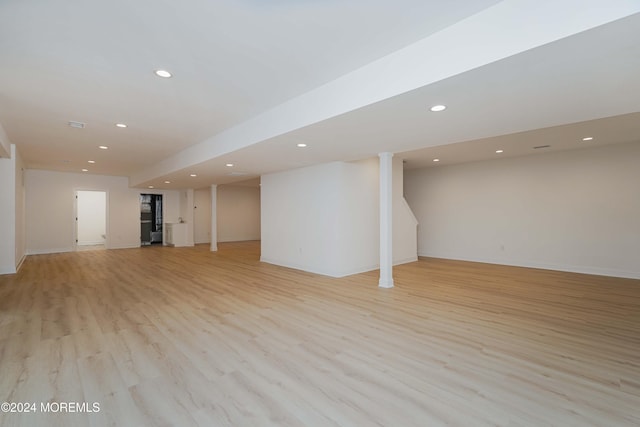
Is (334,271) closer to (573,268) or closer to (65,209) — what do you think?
(573,268)

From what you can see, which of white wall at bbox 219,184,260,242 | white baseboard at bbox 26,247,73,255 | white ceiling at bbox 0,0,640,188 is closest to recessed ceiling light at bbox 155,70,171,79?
white ceiling at bbox 0,0,640,188

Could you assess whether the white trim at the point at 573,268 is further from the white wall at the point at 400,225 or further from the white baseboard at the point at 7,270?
the white baseboard at the point at 7,270

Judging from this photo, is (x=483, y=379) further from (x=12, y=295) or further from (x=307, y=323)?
(x=12, y=295)

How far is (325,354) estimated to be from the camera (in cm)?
268

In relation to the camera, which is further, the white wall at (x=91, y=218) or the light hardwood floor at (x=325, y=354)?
the white wall at (x=91, y=218)

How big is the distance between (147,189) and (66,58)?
10.1 metres

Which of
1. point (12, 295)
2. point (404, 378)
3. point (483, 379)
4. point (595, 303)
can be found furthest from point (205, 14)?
point (595, 303)

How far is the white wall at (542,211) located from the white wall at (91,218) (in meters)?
12.8

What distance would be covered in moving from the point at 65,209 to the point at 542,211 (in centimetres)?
1388

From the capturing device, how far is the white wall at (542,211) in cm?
592

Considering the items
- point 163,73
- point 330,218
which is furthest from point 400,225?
point 163,73

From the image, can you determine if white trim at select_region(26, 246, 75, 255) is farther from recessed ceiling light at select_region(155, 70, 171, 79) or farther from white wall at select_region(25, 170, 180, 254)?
recessed ceiling light at select_region(155, 70, 171, 79)

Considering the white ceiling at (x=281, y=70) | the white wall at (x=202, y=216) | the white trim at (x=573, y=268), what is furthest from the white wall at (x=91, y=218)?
the white trim at (x=573, y=268)

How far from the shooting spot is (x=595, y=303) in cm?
415
